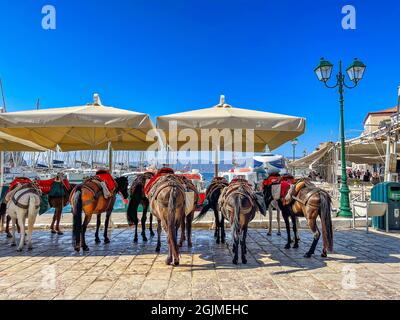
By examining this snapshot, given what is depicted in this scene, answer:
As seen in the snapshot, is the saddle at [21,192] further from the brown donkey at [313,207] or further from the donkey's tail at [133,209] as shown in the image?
the brown donkey at [313,207]

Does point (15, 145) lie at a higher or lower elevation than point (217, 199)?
higher

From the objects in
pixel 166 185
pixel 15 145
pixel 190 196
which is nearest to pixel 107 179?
pixel 190 196

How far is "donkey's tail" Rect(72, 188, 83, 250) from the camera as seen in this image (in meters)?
6.23

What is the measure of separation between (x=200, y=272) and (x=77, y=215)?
2.79m

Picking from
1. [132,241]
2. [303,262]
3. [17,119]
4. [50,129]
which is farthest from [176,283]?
[50,129]

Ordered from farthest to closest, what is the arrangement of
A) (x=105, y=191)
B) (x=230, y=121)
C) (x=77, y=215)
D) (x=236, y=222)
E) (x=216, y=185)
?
(x=216, y=185)
(x=105, y=191)
(x=230, y=121)
(x=77, y=215)
(x=236, y=222)

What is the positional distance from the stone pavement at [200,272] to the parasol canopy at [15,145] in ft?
10.8

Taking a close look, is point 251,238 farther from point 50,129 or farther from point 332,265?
point 50,129

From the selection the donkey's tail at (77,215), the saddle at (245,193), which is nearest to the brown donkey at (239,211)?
the saddle at (245,193)

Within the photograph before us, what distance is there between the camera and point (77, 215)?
624 centimetres

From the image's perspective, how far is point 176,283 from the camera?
178 inches

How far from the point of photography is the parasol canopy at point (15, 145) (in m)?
9.38

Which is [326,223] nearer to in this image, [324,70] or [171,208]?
[171,208]

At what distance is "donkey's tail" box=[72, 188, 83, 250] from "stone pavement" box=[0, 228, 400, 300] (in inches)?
13.2
